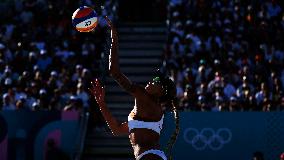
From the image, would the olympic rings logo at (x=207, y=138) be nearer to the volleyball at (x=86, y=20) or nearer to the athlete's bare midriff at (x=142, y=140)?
the volleyball at (x=86, y=20)

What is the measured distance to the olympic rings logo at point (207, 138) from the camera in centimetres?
1655

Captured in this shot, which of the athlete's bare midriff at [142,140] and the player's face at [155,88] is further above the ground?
the player's face at [155,88]

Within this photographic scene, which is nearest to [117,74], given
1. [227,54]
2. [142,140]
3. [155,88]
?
[155,88]

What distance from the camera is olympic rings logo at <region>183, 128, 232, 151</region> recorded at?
54.3ft

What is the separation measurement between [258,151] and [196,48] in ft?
11.8

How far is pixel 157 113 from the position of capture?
8.27 m

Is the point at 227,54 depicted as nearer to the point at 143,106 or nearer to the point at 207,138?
the point at 207,138

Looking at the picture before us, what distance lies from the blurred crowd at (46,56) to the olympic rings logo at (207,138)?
2.45m

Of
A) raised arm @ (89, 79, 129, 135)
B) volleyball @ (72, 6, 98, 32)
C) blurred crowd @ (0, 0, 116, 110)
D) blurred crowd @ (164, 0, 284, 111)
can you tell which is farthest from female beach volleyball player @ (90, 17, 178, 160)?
blurred crowd @ (0, 0, 116, 110)

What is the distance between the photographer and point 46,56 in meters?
19.3

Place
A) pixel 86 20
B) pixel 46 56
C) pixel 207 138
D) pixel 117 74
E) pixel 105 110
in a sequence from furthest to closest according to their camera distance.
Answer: pixel 46 56
pixel 207 138
pixel 86 20
pixel 105 110
pixel 117 74

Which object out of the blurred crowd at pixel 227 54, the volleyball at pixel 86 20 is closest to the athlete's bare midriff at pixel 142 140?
the volleyball at pixel 86 20

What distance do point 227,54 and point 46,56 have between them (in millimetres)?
4296

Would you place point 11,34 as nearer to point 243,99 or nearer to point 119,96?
point 119,96
